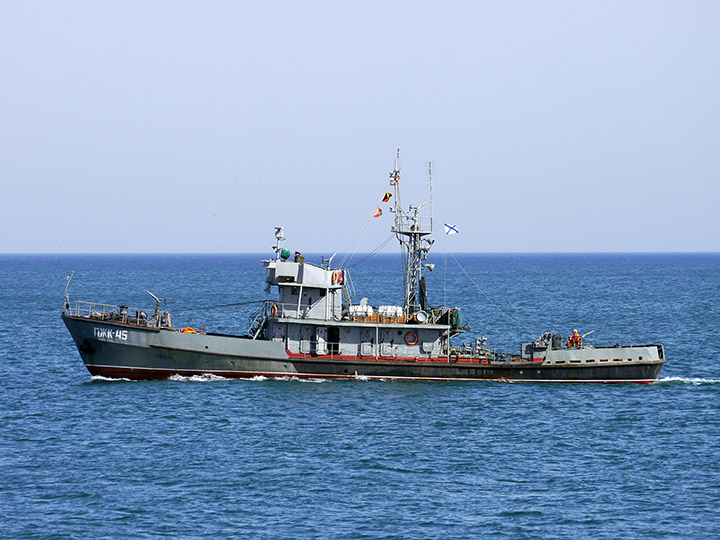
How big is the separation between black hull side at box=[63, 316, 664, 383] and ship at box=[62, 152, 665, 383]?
5 cm

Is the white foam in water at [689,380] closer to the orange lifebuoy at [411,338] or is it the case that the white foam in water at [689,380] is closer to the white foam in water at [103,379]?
the orange lifebuoy at [411,338]

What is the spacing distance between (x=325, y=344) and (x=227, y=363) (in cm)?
525

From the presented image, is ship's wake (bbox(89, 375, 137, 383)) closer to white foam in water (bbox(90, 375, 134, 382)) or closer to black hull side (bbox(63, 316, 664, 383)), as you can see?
white foam in water (bbox(90, 375, 134, 382))

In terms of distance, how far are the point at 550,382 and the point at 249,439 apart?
18.5 m

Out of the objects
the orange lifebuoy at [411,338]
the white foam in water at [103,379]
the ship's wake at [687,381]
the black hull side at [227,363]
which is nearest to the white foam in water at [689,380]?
the ship's wake at [687,381]

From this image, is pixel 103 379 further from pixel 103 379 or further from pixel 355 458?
pixel 355 458

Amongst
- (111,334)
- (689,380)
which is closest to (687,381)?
(689,380)

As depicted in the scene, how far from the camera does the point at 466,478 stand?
30031 mm

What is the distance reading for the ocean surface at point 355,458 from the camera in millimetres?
25938

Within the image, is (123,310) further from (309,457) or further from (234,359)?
(309,457)

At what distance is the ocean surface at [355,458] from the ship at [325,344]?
2.78ft

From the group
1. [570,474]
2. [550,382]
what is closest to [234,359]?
[550,382]

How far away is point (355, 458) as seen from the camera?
32.1 meters

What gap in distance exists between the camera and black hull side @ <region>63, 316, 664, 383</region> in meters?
44.2
